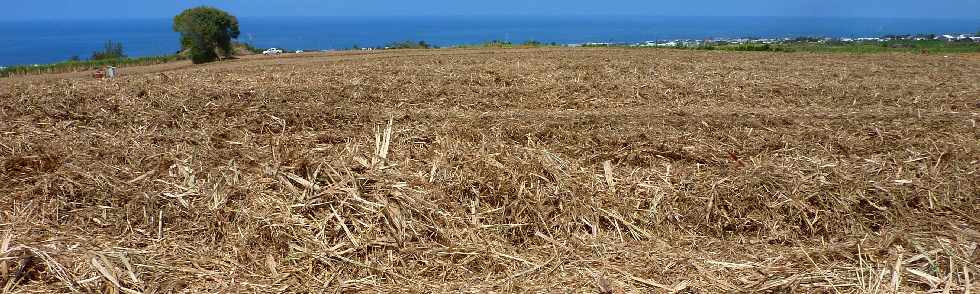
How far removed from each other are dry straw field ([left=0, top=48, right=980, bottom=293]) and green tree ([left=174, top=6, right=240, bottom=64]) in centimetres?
2767

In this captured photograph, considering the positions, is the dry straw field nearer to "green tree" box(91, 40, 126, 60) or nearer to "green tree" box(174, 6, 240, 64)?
"green tree" box(174, 6, 240, 64)

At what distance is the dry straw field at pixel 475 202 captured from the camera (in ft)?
13.5

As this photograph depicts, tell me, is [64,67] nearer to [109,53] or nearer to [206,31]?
[206,31]

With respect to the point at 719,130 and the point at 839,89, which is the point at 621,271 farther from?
the point at 839,89

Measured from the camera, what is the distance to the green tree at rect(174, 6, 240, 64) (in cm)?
3356

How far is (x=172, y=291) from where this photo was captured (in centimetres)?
390

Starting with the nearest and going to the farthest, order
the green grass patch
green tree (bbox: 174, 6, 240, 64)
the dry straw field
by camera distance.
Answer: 1. the dry straw field
2. the green grass patch
3. green tree (bbox: 174, 6, 240, 64)

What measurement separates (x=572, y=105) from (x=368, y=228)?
5.97 m

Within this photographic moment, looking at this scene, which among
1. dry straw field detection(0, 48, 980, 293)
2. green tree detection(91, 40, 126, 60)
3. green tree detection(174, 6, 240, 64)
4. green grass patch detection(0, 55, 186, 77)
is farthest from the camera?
green tree detection(91, 40, 126, 60)

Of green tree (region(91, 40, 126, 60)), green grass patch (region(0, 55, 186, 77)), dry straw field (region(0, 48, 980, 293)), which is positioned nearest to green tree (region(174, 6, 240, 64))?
green grass patch (region(0, 55, 186, 77))

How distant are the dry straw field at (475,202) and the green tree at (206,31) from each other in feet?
90.8

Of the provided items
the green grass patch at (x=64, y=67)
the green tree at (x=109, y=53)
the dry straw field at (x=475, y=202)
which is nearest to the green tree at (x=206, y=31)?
the green grass patch at (x=64, y=67)

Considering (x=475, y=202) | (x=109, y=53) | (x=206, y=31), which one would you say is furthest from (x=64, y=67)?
(x=475, y=202)

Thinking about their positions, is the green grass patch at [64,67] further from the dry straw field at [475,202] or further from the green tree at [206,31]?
the dry straw field at [475,202]
